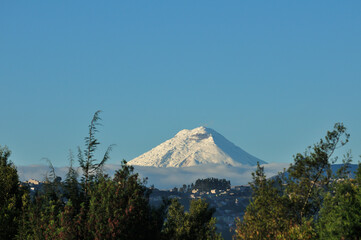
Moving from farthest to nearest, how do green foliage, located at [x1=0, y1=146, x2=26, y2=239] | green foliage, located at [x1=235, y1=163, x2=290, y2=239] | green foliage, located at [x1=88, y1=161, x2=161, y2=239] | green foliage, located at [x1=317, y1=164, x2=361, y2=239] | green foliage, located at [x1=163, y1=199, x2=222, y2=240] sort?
green foliage, located at [x1=163, y1=199, x2=222, y2=240], green foliage, located at [x1=317, y1=164, x2=361, y2=239], green foliage, located at [x1=235, y1=163, x2=290, y2=239], green foliage, located at [x1=0, y1=146, x2=26, y2=239], green foliage, located at [x1=88, y1=161, x2=161, y2=239]

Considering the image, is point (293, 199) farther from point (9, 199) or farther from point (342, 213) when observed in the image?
point (9, 199)

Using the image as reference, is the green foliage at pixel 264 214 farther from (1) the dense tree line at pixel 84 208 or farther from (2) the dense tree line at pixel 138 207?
(1) the dense tree line at pixel 84 208

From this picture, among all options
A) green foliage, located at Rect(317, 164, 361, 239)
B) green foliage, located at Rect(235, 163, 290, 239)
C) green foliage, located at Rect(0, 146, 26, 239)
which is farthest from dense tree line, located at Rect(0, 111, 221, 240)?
green foliage, located at Rect(317, 164, 361, 239)

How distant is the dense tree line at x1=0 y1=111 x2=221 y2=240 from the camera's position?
34.4m

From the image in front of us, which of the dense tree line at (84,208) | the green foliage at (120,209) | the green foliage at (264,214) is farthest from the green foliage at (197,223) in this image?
the green foliage at (120,209)

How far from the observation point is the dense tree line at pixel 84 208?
3438 centimetres

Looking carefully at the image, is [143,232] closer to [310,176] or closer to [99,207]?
[99,207]

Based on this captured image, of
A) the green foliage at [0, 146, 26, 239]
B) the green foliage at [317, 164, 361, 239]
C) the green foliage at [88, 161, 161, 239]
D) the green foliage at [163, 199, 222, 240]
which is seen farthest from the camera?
the green foliage at [163, 199, 222, 240]

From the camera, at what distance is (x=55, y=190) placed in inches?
1797

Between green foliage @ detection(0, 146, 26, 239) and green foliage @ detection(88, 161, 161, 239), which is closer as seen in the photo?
green foliage @ detection(88, 161, 161, 239)

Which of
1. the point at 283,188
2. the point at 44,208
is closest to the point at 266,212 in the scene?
the point at 283,188

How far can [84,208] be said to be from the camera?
37.5 m

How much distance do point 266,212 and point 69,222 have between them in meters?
25.9

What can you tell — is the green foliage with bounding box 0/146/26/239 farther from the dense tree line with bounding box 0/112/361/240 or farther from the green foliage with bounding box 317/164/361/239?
the green foliage with bounding box 317/164/361/239
